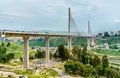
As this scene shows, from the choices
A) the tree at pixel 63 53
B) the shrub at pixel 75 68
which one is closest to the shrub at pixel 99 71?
the shrub at pixel 75 68

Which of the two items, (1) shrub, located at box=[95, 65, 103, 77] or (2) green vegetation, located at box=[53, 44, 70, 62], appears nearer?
(1) shrub, located at box=[95, 65, 103, 77]

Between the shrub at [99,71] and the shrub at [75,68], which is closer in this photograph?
the shrub at [75,68]

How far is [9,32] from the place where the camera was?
167 feet

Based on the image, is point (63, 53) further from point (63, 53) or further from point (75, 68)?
point (75, 68)

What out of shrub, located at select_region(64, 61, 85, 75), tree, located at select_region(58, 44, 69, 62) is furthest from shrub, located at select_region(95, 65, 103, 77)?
tree, located at select_region(58, 44, 69, 62)

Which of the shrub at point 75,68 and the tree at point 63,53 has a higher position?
the tree at point 63,53

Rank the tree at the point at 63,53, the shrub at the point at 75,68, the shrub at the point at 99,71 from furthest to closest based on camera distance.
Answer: the tree at the point at 63,53 < the shrub at the point at 99,71 < the shrub at the point at 75,68

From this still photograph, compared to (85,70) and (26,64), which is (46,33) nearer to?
(26,64)

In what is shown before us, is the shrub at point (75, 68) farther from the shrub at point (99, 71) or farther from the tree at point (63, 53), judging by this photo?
the tree at point (63, 53)

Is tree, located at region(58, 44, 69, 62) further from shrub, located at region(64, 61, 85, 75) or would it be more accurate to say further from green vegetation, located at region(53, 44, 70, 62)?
shrub, located at region(64, 61, 85, 75)

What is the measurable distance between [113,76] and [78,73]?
7.86 meters

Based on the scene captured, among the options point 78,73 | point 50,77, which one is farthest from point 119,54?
point 50,77

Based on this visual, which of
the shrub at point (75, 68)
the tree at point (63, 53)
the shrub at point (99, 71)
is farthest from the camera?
the tree at point (63, 53)

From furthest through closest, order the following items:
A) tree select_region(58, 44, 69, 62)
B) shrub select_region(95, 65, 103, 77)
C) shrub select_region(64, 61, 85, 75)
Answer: tree select_region(58, 44, 69, 62)
shrub select_region(95, 65, 103, 77)
shrub select_region(64, 61, 85, 75)
